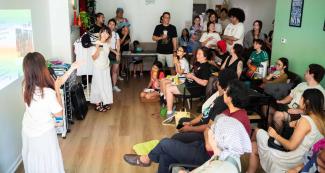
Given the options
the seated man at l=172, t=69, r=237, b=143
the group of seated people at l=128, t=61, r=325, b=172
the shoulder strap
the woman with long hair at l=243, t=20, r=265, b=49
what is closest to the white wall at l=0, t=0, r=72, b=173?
the group of seated people at l=128, t=61, r=325, b=172

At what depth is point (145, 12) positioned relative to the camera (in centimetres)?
793

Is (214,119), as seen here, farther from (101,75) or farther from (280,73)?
(101,75)

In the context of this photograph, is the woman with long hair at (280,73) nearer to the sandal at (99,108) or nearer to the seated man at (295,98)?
the seated man at (295,98)

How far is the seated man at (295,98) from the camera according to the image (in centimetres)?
377

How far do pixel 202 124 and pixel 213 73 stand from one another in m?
1.67

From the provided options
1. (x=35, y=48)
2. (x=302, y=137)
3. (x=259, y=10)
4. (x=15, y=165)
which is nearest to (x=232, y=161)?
(x=302, y=137)

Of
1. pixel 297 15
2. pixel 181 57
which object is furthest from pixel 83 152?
pixel 297 15

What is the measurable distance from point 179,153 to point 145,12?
553 cm

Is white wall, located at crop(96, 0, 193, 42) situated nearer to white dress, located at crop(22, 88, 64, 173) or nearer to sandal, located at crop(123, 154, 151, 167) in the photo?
sandal, located at crop(123, 154, 151, 167)

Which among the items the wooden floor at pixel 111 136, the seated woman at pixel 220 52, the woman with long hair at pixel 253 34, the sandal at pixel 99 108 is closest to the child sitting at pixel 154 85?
the wooden floor at pixel 111 136

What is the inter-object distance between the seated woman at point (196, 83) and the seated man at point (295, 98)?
3.76 ft

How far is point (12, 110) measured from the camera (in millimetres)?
3498

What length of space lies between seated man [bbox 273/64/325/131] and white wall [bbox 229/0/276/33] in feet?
16.9

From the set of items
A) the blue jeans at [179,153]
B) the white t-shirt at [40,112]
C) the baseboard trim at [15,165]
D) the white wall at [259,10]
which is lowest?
the baseboard trim at [15,165]
